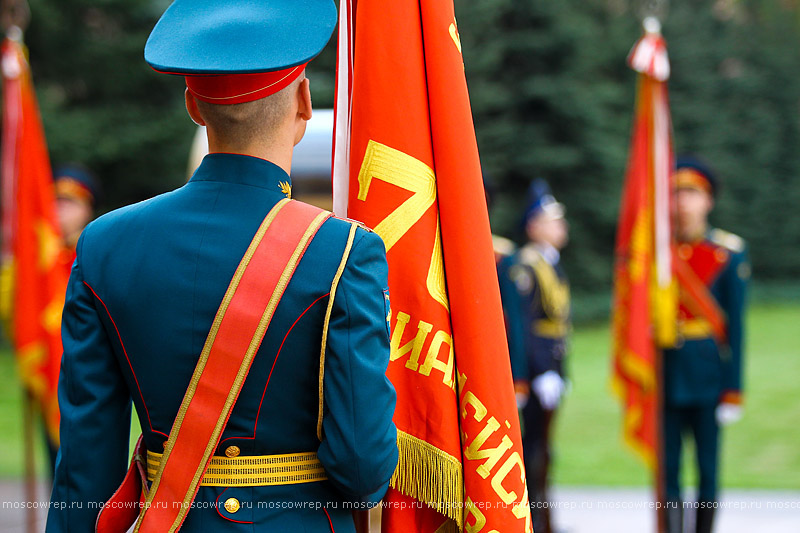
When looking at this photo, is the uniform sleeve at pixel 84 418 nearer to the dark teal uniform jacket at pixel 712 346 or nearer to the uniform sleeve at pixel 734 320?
the dark teal uniform jacket at pixel 712 346

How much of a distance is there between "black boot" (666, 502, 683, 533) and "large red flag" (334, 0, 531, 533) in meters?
4.00

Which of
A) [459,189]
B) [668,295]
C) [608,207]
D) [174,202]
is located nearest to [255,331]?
[174,202]

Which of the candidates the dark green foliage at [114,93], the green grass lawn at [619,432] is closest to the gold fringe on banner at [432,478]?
the green grass lawn at [619,432]

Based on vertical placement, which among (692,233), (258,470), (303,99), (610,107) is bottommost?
(258,470)

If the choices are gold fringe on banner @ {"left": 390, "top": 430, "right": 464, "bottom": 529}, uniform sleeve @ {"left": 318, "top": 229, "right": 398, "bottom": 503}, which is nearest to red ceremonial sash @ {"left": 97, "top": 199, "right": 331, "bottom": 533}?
uniform sleeve @ {"left": 318, "top": 229, "right": 398, "bottom": 503}

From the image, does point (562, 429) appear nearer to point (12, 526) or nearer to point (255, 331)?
point (12, 526)

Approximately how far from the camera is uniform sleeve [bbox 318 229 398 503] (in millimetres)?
1671

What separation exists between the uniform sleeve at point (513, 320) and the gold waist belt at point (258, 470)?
4.32 metres

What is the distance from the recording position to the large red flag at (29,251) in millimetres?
5680

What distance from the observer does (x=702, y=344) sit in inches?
230

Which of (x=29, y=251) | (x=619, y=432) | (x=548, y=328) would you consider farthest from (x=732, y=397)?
(x=619, y=432)

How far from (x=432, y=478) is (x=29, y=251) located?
444 centimetres

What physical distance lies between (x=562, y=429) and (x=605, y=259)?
46.9ft

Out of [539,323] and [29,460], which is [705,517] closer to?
[539,323]
